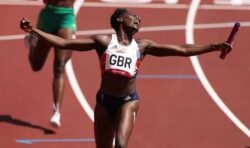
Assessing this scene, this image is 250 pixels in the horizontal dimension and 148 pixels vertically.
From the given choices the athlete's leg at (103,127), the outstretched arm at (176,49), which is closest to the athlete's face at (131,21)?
the outstretched arm at (176,49)

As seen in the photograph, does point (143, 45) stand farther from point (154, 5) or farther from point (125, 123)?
point (154, 5)

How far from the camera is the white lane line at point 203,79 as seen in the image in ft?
34.2

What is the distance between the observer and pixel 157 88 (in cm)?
1110

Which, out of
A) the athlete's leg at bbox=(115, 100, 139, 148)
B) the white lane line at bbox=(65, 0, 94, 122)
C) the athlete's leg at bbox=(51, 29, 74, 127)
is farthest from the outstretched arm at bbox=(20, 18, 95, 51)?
the white lane line at bbox=(65, 0, 94, 122)

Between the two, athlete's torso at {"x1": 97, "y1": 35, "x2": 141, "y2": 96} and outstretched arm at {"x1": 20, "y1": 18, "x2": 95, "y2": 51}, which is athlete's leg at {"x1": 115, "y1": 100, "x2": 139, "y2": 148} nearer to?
athlete's torso at {"x1": 97, "y1": 35, "x2": 141, "y2": 96}

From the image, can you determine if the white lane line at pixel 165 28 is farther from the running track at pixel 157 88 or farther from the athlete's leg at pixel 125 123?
the athlete's leg at pixel 125 123

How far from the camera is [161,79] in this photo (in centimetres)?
1134

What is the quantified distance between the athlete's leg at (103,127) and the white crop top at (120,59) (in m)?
0.41

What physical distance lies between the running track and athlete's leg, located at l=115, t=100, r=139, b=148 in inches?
76.2

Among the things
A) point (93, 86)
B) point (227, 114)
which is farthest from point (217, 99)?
point (93, 86)

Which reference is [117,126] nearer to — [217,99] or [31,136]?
[31,136]

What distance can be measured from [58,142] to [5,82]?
1629 millimetres

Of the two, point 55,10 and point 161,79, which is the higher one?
point 55,10

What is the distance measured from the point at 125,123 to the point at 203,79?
3713 mm
